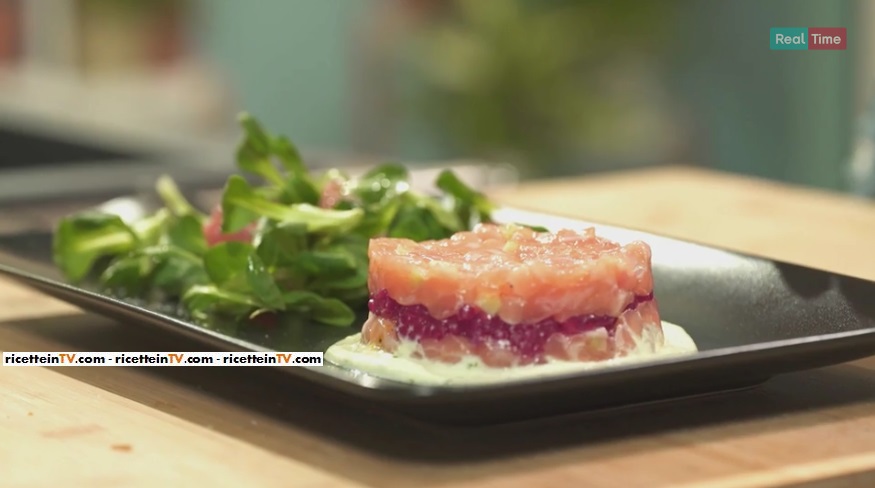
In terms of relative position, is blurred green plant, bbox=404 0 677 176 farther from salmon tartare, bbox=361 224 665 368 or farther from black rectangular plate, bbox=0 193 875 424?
salmon tartare, bbox=361 224 665 368

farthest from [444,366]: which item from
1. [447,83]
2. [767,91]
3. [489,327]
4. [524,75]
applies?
[447,83]

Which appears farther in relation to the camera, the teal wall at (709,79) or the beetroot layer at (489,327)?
the teal wall at (709,79)

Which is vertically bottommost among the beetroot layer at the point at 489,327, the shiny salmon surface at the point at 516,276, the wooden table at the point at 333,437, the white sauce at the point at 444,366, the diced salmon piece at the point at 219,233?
the wooden table at the point at 333,437

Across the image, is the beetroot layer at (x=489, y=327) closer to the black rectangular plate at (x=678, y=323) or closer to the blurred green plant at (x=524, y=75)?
the black rectangular plate at (x=678, y=323)

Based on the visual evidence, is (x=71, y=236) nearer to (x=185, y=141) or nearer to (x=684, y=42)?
(x=185, y=141)

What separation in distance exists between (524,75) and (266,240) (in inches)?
148

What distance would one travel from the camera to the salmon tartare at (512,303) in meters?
1.21

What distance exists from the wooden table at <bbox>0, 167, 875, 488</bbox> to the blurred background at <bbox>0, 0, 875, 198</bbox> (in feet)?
7.23

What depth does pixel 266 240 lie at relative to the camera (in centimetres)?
152

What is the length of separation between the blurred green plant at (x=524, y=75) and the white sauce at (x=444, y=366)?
149 inches

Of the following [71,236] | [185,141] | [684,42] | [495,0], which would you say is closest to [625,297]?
[71,236]

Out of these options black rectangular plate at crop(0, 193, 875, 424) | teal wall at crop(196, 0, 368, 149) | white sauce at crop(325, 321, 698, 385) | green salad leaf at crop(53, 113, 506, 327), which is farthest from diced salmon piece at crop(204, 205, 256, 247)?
teal wall at crop(196, 0, 368, 149)

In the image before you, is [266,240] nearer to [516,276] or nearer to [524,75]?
[516,276]

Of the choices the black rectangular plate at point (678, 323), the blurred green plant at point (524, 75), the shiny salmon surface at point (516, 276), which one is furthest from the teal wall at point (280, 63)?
the shiny salmon surface at point (516, 276)
